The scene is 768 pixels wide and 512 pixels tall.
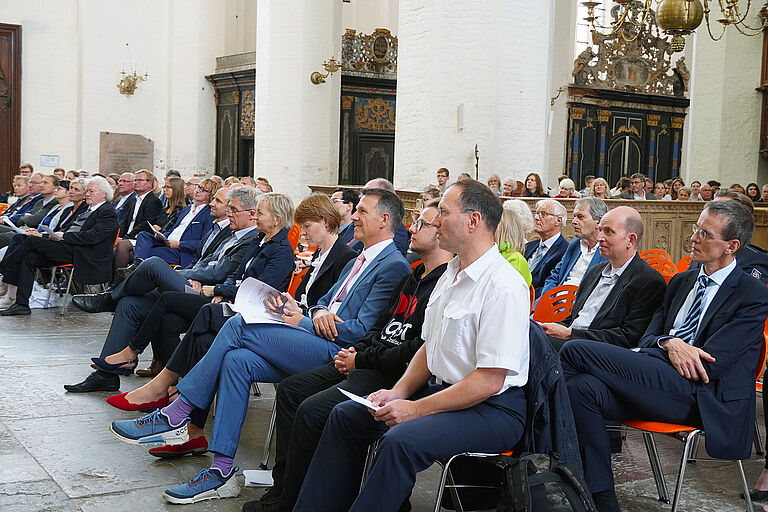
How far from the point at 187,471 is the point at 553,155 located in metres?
15.3

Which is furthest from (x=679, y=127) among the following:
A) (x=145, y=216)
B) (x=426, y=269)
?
(x=426, y=269)

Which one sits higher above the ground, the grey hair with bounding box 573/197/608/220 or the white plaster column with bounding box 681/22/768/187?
the white plaster column with bounding box 681/22/768/187

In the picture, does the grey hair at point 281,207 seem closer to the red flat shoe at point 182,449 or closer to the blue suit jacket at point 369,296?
the blue suit jacket at point 369,296

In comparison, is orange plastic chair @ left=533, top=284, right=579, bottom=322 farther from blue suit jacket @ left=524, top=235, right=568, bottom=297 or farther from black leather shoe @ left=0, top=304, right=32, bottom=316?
black leather shoe @ left=0, top=304, right=32, bottom=316

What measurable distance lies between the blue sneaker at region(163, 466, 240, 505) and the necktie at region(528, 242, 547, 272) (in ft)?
9.07

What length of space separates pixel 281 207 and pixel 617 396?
2.37 metres

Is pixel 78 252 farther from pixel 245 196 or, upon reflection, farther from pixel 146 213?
pixel 245 196

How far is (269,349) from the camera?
387 centimetres

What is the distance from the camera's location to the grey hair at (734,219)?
3.53 metres

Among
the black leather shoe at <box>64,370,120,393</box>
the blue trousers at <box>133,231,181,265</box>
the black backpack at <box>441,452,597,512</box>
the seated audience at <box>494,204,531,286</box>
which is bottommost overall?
the black leather shoe at <box>64,370,120,393</box>

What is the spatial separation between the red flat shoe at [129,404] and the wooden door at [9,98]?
1372cm

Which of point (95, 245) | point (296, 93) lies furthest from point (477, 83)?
point (296, 93)

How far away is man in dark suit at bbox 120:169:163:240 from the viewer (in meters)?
9.07

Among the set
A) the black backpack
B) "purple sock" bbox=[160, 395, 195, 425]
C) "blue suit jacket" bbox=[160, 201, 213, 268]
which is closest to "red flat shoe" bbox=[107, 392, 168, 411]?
"purple sock" bbox=[160, 395, 195, 425]
